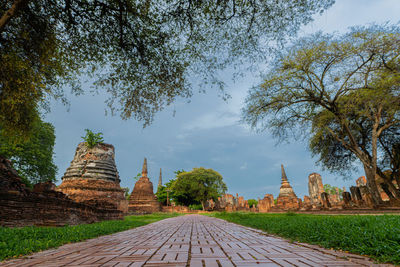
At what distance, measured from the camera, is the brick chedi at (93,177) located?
17900 mm

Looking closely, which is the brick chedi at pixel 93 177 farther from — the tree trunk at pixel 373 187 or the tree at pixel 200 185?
the tree at pixel 200 185

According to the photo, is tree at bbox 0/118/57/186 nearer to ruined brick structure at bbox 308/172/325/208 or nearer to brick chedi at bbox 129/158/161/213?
brick chedi at bbox 129/158/161/213

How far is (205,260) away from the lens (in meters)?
2.43

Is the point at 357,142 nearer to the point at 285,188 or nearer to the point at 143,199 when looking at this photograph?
the point at 285,188

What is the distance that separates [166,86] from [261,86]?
9107 mm

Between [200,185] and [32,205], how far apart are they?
41112 millimetres

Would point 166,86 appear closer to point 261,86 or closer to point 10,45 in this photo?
point 10,45

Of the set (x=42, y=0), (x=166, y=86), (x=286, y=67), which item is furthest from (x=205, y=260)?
(x=286, y=67)

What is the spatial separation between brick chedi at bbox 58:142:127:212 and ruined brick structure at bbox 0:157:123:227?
897 centimetres

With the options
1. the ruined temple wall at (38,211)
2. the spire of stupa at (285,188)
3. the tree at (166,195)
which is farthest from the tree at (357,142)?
the tree at (166,195)

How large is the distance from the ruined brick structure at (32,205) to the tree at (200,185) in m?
38.6

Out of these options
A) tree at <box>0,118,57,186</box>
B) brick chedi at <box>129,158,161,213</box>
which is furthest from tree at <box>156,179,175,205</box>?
tree at <box>0,118,57,186</box>

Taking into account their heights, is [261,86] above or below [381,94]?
above

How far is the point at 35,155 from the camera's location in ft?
81.6
